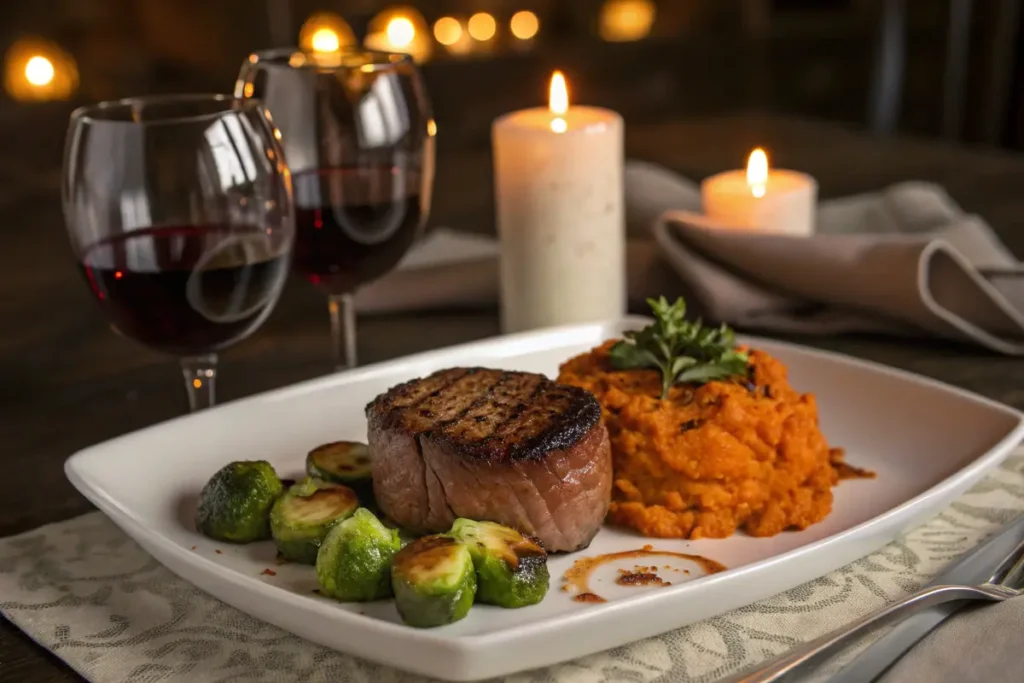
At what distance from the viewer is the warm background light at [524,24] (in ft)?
22.6

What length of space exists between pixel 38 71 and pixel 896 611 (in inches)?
220

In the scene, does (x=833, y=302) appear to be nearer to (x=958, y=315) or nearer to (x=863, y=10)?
(x=958, y=315)

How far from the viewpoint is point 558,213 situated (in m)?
2.47

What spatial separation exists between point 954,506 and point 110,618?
4.03ft

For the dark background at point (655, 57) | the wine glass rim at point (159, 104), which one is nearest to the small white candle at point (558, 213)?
the wine glass rim at point (159, 104)

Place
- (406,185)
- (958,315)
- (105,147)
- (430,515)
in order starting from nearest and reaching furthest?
(430,515)
(105,147)
(406,185)
(958,315)

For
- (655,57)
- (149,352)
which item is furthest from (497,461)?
(655,57)

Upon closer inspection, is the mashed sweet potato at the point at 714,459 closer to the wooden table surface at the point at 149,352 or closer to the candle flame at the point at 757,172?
the wooden table surface at the point at 149,352

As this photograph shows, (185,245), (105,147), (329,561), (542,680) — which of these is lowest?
(542,680)

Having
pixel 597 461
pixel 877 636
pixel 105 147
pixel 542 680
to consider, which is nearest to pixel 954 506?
pixel 877 636

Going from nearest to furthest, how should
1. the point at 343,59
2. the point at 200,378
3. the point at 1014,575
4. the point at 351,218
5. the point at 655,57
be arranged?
the point at 1014,575
the point at 200,378
the point at 351,218
the point at 343,59
the point at 655,57

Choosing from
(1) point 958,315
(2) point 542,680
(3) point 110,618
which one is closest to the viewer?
(2) point 542,680

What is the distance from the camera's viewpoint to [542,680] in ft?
4.46

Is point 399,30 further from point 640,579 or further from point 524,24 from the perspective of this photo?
point 640,579
